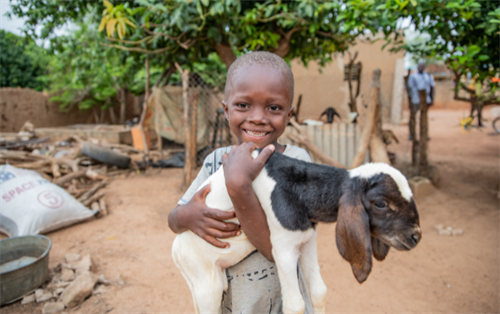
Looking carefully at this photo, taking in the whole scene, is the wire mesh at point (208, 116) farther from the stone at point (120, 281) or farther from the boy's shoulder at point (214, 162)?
the boy's shoulder at point (214, 162)

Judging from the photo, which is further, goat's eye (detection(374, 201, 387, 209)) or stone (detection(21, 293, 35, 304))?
stone (detection(21, 293, 35, 304))

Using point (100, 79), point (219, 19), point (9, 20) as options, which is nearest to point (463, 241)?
point (219, 19)

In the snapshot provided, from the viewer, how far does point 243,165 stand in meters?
1.15

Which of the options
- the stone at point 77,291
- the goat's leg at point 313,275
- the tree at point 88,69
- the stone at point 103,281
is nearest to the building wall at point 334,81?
the tree at point 88,69

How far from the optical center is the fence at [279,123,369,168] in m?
5.84

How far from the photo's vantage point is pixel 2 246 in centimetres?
346

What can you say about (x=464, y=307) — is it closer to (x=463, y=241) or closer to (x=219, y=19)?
(x=463, y=241)

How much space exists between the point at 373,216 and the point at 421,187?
556 centimetres

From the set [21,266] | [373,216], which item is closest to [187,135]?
[21,266]

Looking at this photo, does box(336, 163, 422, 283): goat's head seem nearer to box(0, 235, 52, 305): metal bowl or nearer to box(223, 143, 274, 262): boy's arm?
box(223, 143, 274, 262): boy's arm

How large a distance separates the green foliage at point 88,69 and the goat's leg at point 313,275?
6.74 m

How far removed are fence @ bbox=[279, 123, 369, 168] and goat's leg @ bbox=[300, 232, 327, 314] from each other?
4.57 meters

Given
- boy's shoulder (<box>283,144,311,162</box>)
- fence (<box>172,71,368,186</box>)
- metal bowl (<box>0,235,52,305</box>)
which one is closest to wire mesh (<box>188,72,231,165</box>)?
fence (<box>172,71,368,186</box>)

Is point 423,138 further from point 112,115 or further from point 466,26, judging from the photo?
point 112,115
